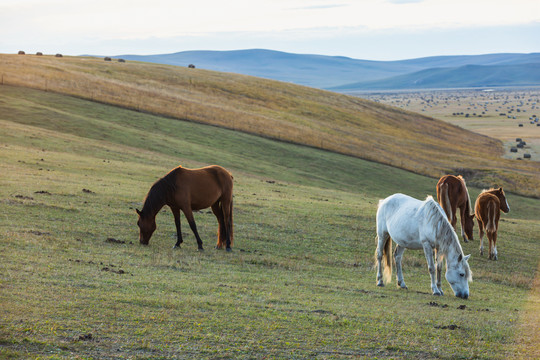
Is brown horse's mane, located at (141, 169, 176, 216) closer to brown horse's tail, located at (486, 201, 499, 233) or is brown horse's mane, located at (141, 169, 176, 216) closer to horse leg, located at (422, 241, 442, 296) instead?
horse leg, located at (422, 241, 442, 296)

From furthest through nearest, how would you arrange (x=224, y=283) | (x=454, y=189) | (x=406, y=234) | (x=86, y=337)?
(x=454, y=189) → (x=406, y=234) → (x=224, y=283) → (x=86, y=337)

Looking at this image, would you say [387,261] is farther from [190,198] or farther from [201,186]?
[190,198]

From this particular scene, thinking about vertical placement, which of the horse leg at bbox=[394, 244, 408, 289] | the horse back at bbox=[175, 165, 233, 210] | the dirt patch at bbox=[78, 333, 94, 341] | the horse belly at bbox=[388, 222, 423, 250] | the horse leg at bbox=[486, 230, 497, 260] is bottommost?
the horse leg at bbox=[486, 230, 497, 260]

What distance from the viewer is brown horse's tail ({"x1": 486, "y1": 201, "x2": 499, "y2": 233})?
19.9 meters

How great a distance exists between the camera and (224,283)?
1200 centimetres

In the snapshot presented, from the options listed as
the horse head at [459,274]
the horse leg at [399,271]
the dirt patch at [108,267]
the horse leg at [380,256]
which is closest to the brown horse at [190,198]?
the dirt patch at [108,267]

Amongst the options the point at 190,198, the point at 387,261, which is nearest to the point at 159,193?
the point at 190,198

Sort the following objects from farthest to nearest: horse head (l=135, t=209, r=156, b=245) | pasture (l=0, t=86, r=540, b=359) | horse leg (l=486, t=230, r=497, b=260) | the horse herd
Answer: horse leg (l=486, t=230, r=497, b=260) < horse head (l=135, t=209, r=156, b=245) < the horse herd < pasture (l=0, t=86, r=540, b=359)

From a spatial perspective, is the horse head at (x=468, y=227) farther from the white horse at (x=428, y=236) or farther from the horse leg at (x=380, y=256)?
the white horse at (x=428, y=236)

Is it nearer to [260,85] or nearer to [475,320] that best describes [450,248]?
[475,320]

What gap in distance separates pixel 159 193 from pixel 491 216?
40.7 feet

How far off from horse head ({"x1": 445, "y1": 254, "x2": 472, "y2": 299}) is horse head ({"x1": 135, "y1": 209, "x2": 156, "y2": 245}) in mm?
7995

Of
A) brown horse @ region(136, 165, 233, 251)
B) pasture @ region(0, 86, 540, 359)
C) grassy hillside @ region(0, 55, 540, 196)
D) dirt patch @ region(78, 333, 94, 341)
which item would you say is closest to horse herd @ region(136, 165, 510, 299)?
brown horse @ region(136, 165, 233, 251)

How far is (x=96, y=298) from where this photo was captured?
9617mm
